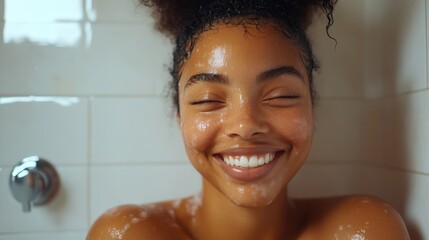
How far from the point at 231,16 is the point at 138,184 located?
0.56 meters

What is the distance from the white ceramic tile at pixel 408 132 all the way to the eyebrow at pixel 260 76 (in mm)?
289

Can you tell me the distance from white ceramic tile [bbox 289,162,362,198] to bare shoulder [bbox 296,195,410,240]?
262mm

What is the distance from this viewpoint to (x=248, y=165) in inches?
29.8

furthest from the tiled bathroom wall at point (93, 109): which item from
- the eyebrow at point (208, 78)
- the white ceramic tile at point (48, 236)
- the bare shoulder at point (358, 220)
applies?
the eyebrow at point (208, 78)

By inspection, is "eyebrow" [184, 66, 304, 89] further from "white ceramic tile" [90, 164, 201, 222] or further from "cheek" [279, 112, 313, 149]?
"white ceramic tile" [90, 164, 201, 222]

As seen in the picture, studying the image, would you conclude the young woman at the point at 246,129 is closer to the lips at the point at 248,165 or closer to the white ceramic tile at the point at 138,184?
the lips at the point at 248,165

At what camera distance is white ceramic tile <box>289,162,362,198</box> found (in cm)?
119

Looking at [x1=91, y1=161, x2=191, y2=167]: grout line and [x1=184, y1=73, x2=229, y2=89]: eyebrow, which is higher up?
[x1=184, y1=73, x2=229, y2=89]: eyebrow

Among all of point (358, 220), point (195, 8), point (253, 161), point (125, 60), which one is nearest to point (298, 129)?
point (253, 161)

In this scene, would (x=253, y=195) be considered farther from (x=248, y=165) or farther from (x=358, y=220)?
(x=358, y=220)

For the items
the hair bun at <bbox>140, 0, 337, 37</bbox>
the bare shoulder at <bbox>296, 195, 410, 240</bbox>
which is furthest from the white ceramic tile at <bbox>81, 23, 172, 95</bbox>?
the bare shoulder at <bbox>296, 195, 410, 240</bbox>

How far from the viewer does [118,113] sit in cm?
112

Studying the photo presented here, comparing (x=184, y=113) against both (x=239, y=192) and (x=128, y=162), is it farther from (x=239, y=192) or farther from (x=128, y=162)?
(x=128, y=162)

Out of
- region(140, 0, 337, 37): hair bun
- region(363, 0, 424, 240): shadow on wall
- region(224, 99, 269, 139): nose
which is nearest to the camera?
region(224, 99, 269, 139): nose
